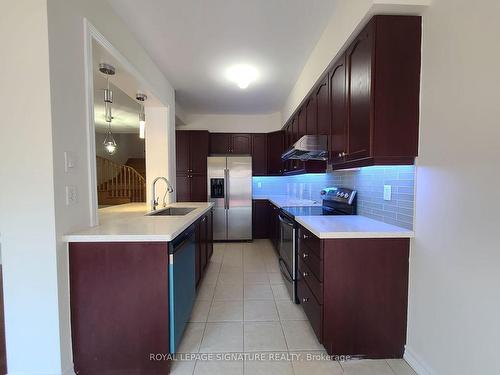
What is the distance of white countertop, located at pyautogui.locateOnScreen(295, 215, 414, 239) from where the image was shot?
166 cm

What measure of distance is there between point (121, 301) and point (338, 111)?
6.87 feet

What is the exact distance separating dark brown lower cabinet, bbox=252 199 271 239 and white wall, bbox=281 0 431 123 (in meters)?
2.50

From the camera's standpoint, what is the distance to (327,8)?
6.63 feet

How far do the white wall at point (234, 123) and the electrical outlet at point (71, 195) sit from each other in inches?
154

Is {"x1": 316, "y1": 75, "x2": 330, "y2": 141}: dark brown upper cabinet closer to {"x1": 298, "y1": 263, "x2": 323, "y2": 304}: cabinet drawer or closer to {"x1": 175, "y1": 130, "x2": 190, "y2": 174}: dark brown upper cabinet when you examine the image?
{"x1": 298, "y1": 263, "x2": 323, "y2": 304}: cabinet drawer

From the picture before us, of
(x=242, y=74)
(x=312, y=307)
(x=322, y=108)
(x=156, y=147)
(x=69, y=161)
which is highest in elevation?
(x=242, y=74)

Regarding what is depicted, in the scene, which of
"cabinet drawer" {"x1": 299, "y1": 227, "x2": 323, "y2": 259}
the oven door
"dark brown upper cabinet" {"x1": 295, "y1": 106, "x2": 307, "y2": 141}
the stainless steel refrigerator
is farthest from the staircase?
"cabinet drawer" {"x1": 299, "y1": 227, "x2": 323, "y2": 259}

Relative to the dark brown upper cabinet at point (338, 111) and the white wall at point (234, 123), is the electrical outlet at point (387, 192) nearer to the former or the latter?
the dark brown upper cabinet at point (338, 111)

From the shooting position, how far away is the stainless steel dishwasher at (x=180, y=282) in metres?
1.58

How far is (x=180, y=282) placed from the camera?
176 cm

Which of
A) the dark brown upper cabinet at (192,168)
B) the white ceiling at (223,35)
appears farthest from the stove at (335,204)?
the dark brown upper cabinet at (192,168)

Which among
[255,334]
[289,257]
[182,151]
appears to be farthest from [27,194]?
[182,151]

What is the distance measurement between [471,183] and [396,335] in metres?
1.13

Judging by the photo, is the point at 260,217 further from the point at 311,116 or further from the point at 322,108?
the point at 322,108
